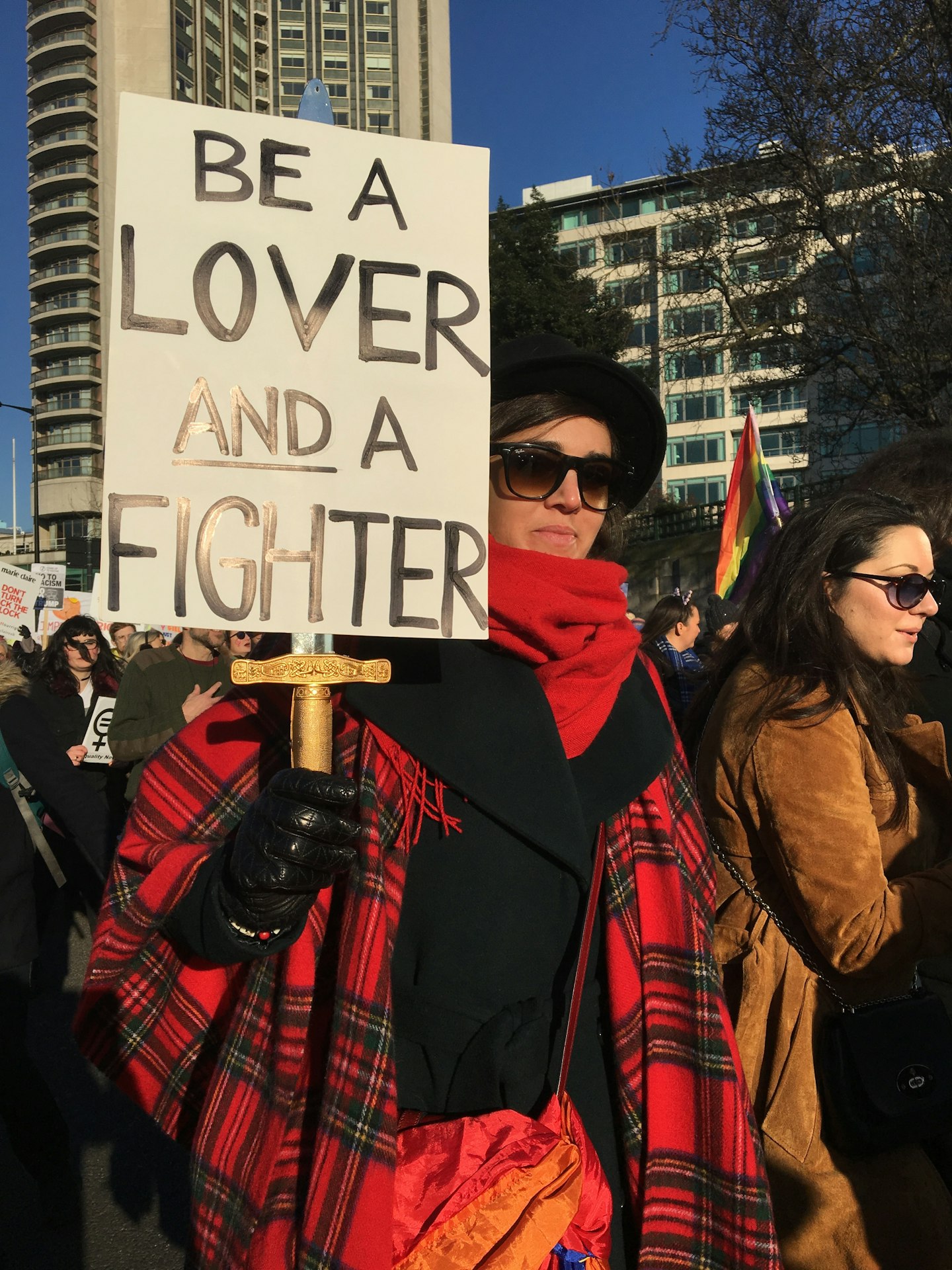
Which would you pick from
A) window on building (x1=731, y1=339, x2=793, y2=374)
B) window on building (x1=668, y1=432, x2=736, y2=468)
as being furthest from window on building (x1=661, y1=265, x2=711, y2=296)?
window on building (x1=668, y1=432, x2=736, y2=468)

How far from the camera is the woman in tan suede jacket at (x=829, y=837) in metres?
2.02

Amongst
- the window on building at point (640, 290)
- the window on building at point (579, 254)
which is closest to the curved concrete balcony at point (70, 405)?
the window on building at point (579, 254)

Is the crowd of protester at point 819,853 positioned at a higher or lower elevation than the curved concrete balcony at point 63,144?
lower

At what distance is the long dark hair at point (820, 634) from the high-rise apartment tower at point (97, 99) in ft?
236

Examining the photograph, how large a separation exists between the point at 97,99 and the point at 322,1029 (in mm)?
87622

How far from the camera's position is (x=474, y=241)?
160cm

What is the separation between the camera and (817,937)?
6.76ft

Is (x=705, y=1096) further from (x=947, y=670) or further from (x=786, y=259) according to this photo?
(x=786, y=259)

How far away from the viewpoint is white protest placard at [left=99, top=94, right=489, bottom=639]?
1.45m

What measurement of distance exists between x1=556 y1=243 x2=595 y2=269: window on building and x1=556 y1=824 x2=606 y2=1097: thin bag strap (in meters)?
24.6

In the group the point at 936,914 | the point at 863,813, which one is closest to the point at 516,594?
the point at 863,813

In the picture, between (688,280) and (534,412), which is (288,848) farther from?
(688,280)

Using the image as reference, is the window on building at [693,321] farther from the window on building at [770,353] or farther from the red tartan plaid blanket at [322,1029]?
the red tartan plaid blanket at [322,1029]

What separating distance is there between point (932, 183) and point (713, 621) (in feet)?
25.1
